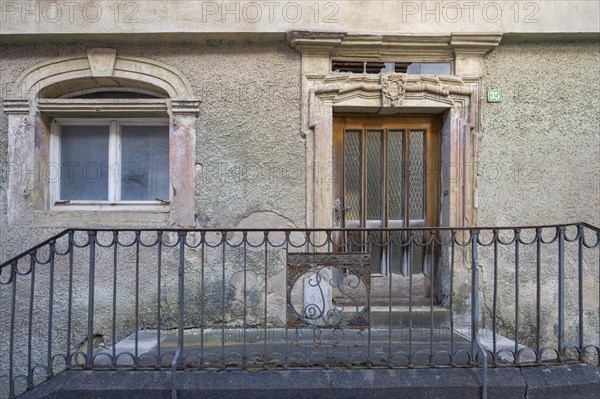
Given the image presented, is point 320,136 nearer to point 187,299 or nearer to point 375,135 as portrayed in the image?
point 375,135

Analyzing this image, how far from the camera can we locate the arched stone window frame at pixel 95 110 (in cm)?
422

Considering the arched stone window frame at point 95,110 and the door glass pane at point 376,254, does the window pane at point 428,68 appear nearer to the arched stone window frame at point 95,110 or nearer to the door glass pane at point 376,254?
the door glass pane at point 376,254

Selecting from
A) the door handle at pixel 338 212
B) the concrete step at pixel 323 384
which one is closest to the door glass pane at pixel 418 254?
the door handle at pixel 338 212

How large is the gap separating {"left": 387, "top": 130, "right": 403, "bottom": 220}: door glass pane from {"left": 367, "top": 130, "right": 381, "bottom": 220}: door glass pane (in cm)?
11

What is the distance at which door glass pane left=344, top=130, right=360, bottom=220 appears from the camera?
4449 millimetres

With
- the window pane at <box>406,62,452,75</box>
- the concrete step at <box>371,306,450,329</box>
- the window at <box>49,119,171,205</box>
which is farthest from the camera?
the window at <box>49,119,171,205</box>

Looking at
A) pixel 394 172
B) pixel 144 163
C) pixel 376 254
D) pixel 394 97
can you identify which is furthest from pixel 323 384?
pixel 144 163

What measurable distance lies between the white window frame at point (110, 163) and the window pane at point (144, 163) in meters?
0.05

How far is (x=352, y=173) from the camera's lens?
14.6ft

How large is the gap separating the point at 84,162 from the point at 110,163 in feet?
0.98

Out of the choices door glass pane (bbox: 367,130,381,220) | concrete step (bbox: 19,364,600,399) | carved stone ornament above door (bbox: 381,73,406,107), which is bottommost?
concrete step (bbox: 19,364,600,399)

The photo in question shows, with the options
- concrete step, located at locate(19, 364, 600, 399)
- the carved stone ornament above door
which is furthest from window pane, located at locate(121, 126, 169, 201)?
the carved stone ornament above door

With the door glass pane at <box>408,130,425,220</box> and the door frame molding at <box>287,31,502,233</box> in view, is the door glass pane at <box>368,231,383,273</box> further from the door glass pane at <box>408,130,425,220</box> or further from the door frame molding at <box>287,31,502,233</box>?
the door frame molding at <box>287,31,502,233</box>

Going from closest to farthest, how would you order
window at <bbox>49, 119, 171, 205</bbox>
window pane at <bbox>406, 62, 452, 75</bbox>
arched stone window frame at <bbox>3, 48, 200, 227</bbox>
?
1. arched stone window frame at <bbox>3, 48, 200, 227</bbox>
2. window pane at <bbox>406, 62, 452, 75</bbox>
3. window at <bbox>49, 119, 171, 205</bbox>
